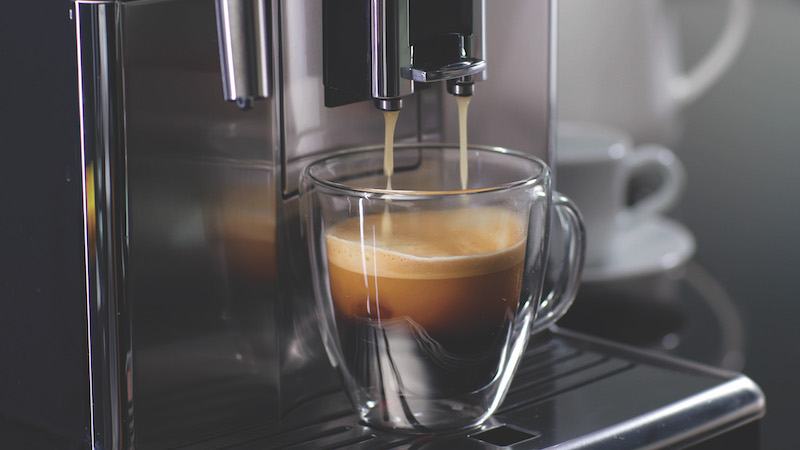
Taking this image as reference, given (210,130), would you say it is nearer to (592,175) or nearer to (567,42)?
(592,175)

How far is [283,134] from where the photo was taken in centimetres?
40

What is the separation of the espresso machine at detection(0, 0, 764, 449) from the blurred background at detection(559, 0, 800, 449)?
0.63 feet

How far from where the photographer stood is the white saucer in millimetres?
Answer: 741

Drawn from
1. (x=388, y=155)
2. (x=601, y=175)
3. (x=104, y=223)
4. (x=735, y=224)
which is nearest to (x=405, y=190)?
(x=388, y=155)

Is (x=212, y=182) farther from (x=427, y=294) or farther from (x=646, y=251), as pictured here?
(x=646, y=251)

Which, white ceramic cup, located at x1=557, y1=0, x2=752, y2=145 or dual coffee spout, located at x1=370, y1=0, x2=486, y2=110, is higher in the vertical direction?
dual coffee spout, located at x1=370, y1=0, x2=486, y2=110

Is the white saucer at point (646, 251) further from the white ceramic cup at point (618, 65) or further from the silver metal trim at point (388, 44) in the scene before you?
the silver metal trim at point (388, 44)

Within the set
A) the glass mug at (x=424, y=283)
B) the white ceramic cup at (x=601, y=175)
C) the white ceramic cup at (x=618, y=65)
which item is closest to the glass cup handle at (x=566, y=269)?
the glass mug at (x=424, y=283)

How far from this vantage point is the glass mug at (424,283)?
0.38m

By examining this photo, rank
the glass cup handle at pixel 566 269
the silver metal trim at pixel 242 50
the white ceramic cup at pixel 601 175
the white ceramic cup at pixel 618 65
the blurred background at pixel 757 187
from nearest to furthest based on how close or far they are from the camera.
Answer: the silver metal trim at pixel 242 50 → the glass cup handle at pixel 566 269 → the blurred background at pixel 757 187 → the white ceramic cup at pixel 601 175 → the white ceramic cup at pixel 618 65

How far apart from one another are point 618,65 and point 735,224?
0.16m

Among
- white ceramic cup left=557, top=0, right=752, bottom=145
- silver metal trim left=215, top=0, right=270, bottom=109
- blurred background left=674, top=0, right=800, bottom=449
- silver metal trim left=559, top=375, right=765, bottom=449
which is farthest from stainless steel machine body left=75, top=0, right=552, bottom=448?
white ceramic cup left=557, top=0, right=752, bottom=145

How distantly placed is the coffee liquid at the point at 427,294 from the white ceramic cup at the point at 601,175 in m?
0.33

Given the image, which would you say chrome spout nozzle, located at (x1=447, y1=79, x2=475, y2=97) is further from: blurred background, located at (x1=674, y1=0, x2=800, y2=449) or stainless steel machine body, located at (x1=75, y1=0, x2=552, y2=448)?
blurred background, located at (x1=674, y1=0, x2=800, y2=449)
